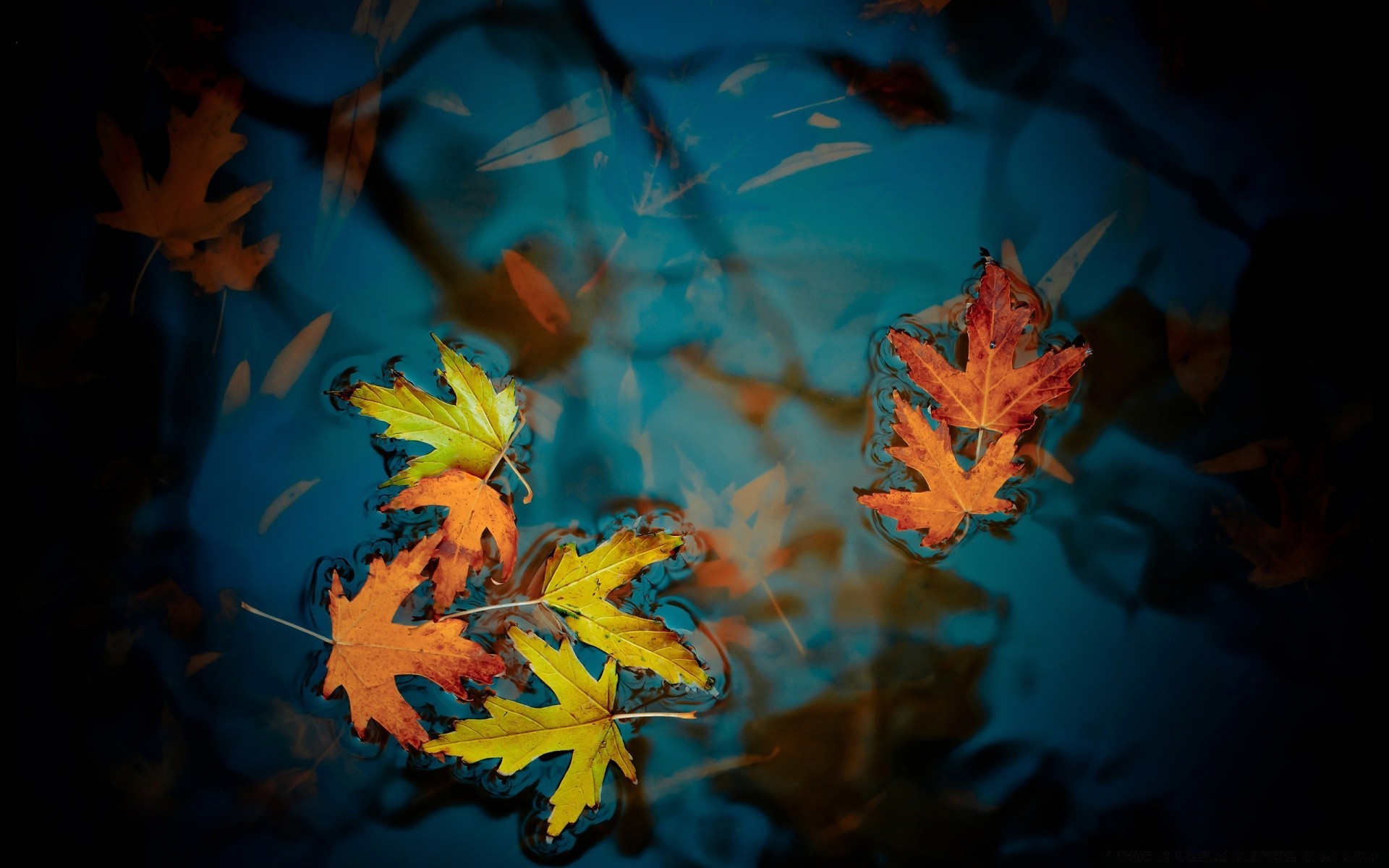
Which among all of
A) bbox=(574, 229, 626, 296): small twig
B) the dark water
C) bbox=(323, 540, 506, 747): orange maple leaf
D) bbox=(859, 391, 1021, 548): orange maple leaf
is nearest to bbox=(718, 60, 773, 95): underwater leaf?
the dark water

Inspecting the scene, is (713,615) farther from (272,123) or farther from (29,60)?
(29,60)

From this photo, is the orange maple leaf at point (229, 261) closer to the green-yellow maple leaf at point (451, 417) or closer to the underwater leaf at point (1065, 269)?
the green-yellow maple leaf at point (451, 417)

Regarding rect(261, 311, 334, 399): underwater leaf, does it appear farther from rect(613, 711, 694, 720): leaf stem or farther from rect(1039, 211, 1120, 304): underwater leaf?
rect(1039, 211, 1120, 304): underwater leaf

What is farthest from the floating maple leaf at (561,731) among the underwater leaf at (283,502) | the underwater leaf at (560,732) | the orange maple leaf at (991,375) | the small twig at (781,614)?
the orange maple leaf at (991,375)

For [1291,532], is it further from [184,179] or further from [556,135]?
[184,179]

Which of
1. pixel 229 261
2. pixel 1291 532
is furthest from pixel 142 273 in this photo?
pixel 1291 532

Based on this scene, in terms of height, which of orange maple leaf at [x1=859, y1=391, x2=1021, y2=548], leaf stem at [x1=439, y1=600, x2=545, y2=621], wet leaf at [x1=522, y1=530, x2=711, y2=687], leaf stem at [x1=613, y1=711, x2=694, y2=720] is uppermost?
orange maple leaf at [x1=859, y1=391, x2=1021, y2=548]

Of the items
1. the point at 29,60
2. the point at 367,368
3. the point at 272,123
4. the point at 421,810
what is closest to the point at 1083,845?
the point at 421,810
